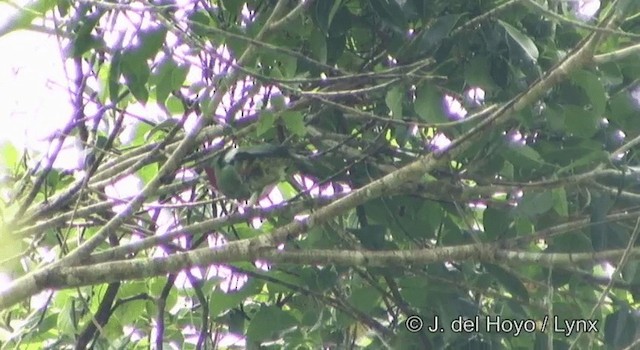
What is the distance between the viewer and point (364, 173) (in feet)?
4.37

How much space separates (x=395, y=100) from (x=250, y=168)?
0.21 m

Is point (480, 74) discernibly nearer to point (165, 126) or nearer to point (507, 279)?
point (507, 279)

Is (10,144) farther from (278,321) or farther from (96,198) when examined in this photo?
(278,321)

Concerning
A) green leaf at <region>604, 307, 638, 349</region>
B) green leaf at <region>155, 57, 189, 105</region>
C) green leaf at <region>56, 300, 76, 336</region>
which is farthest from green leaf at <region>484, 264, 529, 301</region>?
green leaf at <region>56, 300, 76, 336</region>

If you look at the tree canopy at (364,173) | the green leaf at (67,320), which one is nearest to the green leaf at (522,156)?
the tree canopy at (364,173)

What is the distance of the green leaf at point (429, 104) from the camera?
119 cm

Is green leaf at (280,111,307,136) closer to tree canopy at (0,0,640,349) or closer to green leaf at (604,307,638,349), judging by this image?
tree canopy at (0,0,640,349)

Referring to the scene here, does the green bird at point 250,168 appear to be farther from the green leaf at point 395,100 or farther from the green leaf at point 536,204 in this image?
the green leaf at point 536,204

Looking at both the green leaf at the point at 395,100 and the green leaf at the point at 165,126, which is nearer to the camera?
the green leaf at the point at 395,100

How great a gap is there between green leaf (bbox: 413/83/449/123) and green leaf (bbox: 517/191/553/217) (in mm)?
148

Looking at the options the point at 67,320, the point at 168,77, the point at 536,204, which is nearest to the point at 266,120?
the point at 168,77

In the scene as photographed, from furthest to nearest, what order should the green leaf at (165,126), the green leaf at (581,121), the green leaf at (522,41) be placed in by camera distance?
the green leaf at (165,126)
the green leaf at (581,121)
the green leaf at (522,41)

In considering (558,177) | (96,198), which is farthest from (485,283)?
(96,198)

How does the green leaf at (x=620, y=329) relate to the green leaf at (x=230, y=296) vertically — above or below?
below
